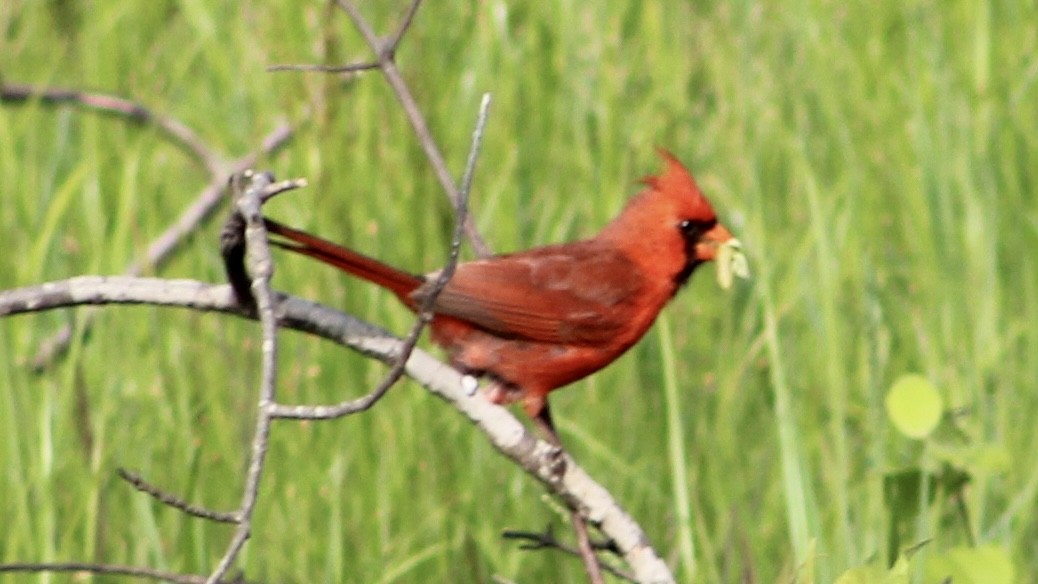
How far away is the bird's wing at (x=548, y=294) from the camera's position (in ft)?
8.93

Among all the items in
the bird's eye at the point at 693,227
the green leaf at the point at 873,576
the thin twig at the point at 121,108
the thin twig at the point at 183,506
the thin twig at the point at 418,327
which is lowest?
the green leaf at the point at 873,576

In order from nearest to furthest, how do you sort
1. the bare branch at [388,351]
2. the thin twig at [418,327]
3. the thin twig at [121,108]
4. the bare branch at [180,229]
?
the thin twig at [418,327], the bare branch at [388,351], the bare branch at [180,229], the thin twig at [121,108]

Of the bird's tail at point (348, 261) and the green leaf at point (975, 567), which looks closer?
the bird's tail at point (348, 261)

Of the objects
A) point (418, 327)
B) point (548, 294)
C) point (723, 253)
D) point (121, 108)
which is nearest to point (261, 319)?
point (418, 327)

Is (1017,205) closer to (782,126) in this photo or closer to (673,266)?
(782,126)

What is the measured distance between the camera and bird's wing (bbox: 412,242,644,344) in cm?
272

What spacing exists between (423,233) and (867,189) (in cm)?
103

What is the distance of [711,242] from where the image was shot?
283cm

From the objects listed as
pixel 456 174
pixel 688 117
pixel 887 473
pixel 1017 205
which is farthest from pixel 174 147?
pixel 887 473

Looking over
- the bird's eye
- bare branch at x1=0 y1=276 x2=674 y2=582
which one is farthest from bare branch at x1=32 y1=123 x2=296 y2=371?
bare branch at x1=0 y1=276 x2=674 y2=582

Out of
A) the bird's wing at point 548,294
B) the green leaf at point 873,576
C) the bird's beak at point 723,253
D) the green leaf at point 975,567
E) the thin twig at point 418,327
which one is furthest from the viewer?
the bird's wing at point 548,294

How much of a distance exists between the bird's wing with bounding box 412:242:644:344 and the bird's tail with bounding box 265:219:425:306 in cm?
32

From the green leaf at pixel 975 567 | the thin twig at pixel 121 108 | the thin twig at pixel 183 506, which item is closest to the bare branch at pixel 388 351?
the thin twig at pixel 183 506

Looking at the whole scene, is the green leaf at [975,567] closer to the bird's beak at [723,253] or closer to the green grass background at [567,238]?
the green grass background at [567,238]
